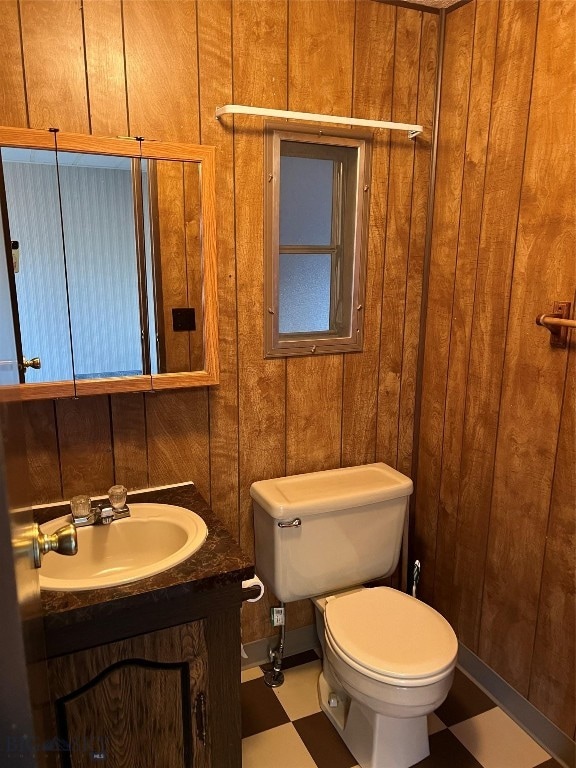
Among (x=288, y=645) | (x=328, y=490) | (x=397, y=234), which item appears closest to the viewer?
(x=328, y=490)

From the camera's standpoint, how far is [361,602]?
5.47 ft

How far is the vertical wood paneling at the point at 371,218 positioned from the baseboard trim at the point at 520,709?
2.71 ft

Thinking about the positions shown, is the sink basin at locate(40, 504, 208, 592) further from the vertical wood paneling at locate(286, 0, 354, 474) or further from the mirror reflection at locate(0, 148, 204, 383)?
the vertical wood paneling at locate(286, 0, 354, 474)

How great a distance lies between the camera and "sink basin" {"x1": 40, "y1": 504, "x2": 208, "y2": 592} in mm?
1399

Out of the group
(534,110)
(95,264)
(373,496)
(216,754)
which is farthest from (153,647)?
(534,110)

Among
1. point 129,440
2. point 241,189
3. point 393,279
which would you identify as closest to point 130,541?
point 129,440

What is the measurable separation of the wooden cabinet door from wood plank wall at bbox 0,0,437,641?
55 cm

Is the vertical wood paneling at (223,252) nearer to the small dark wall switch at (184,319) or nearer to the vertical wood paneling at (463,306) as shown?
the small dark wall switch at (184,319)

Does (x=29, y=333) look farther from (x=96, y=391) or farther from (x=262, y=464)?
(x=262, y=464)

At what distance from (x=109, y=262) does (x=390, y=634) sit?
1.32 metres

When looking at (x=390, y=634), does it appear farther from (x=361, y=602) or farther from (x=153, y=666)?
(x=153, y=666)

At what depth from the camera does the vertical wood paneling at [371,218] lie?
1711 mm

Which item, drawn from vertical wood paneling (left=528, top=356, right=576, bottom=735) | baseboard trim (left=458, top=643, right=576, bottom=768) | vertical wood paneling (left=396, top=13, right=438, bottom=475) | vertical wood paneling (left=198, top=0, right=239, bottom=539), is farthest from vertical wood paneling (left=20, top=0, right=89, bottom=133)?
baseboard trim (left=458, top=643, right=576, bottom=768)

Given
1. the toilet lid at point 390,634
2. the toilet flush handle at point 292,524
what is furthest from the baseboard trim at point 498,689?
the toilet flush handle at point 292,524
